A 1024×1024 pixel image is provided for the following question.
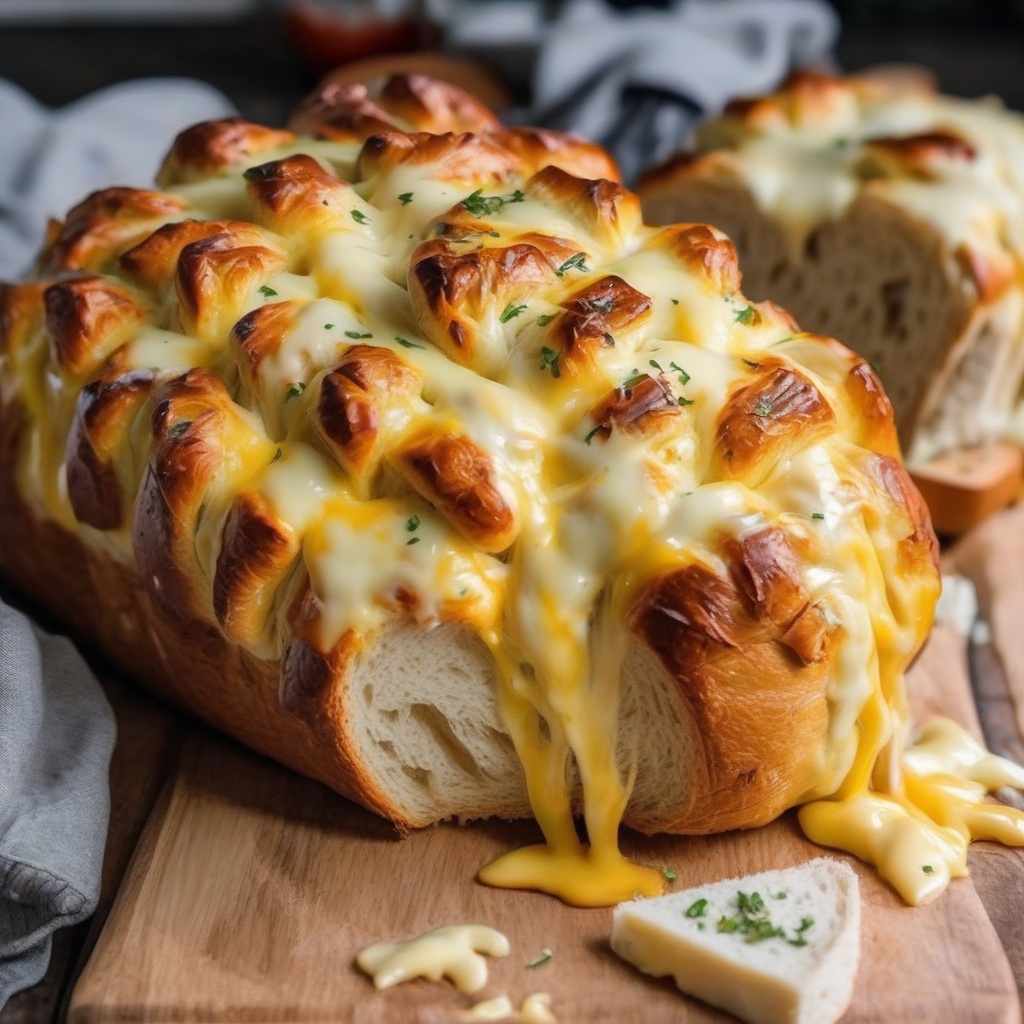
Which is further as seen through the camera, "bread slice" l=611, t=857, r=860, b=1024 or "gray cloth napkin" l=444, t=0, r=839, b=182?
"gray cloth napkin" l=444, t=0, r=839, b=182

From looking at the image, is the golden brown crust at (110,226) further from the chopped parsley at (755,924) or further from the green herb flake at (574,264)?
the chopped parsley at (755,924)

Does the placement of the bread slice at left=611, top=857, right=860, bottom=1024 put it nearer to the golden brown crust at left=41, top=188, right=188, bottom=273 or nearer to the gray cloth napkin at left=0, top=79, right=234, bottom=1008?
the gray cloth napkin at left=0, top=79, right=234, bottom=1008

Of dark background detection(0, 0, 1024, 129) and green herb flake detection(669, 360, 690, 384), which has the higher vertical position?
green herb flake detection(669, 360, 690, 384)

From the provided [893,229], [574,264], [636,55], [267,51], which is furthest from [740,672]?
[267,51]

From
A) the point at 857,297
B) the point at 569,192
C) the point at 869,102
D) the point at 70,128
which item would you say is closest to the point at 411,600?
the point at 569,192

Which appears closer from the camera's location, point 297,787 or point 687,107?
point 297,787

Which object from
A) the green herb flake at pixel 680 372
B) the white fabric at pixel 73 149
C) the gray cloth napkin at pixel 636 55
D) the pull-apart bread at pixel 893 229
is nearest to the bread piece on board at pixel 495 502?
the green herb flake at pixel 680 372

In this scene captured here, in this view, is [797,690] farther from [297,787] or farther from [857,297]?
[857,297]

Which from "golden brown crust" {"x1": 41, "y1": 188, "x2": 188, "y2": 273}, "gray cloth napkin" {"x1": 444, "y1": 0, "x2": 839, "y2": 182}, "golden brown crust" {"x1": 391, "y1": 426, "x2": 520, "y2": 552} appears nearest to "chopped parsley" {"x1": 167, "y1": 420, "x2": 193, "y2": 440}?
"golden brown crust" {"x1": 391, "y1": 426, "x2": 520, "y2": 552}
